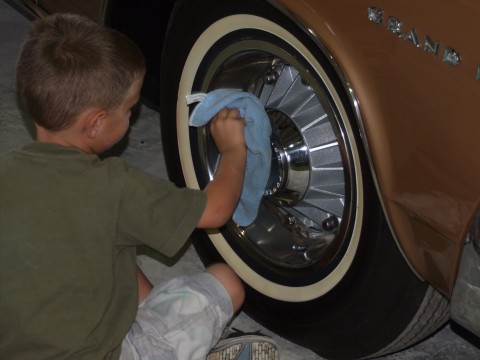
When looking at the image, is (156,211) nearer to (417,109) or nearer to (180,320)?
(180,320)

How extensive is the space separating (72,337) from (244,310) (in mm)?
818

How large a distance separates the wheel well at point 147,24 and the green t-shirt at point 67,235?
3.71ft

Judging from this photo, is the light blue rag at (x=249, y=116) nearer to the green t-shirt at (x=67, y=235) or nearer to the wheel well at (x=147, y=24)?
the green t-shirt at (x=67, y=235)

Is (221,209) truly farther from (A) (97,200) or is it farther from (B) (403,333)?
(B) (403,333)

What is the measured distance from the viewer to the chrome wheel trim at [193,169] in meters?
1.90

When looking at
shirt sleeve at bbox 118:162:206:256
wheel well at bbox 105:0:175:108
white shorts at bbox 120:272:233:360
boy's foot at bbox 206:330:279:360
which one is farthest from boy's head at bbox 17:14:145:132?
wheel well at bbox 105:0:175:108

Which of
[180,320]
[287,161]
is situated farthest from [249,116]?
[180,320]

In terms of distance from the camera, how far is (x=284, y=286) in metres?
2.22

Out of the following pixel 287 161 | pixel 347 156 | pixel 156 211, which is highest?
pixel 347 156

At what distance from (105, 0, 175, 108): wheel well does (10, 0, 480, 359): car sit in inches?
0.5

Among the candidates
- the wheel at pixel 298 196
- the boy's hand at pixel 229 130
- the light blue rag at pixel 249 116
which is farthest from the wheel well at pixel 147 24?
the boy's hand at pixel 229 130

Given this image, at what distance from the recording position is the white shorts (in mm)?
1912

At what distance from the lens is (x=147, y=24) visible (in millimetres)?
2783

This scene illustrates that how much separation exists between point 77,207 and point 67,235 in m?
0.06
